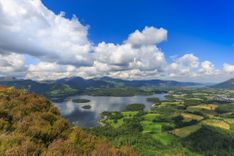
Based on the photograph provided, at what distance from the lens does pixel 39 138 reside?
898 cm

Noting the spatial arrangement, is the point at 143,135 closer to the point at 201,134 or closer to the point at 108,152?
the point at 201,134

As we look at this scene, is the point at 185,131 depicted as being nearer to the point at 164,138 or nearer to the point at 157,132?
the point at 157,132

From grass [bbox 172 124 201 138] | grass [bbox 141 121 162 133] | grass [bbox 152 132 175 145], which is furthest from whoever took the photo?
grass [bbox 141 121 162 133]

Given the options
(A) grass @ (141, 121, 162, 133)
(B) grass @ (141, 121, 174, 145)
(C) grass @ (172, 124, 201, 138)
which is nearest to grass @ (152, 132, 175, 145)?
(B) grass @ (141, 121, 174, 145)

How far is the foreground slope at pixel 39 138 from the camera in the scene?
676 cm

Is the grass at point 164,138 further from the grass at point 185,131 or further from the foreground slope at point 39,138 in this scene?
the foreground slope at point 39,138

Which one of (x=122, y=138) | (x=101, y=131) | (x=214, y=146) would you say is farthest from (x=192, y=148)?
(x=101, y=131)

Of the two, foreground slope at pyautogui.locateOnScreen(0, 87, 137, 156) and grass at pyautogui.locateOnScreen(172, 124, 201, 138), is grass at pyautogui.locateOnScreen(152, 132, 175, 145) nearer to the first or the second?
grass at pyautogui.locateOnScreen(172, 124, 201, 138)

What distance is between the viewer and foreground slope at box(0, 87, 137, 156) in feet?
22.2

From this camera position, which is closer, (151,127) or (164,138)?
(164,138)

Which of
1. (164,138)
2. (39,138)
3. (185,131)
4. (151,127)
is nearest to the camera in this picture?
(39,138)

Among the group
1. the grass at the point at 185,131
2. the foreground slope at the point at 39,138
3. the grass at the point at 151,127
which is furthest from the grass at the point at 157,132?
the foreground slope at the point at 39,138

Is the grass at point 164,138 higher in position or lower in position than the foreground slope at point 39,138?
lower

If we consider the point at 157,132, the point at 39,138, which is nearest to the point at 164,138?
the point at 157,132
